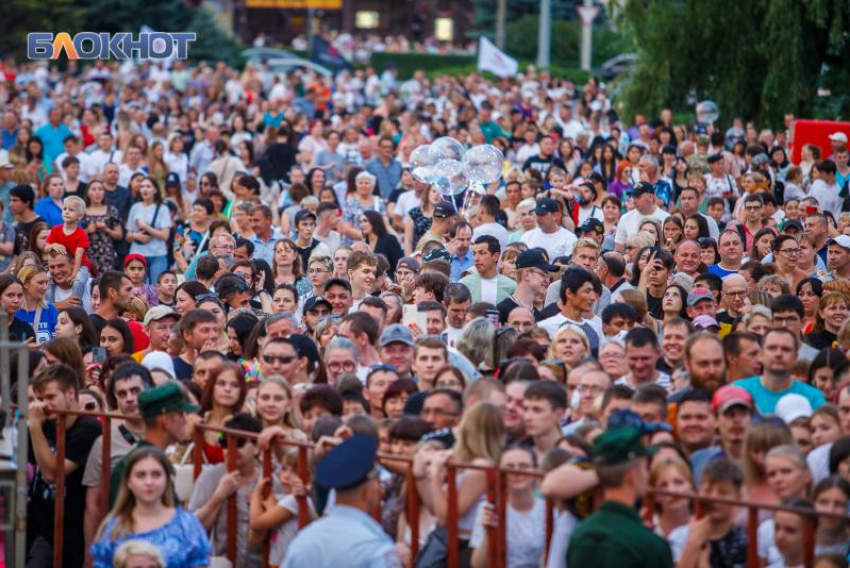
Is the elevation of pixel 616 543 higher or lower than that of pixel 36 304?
higher

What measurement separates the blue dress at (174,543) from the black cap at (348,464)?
0.81 m

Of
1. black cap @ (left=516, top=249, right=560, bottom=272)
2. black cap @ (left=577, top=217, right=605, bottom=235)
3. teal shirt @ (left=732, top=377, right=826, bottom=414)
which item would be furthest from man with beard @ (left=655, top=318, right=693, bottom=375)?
black cap @ (left=577, top=217, right=605, bottom=235)

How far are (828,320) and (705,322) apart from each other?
855mm

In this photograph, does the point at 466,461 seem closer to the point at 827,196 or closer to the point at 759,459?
the point at 759,459

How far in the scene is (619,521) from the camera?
6.37 metres

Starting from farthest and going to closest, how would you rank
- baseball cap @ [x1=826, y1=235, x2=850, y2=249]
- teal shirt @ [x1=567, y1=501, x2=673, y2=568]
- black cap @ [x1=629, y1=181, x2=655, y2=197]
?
black cap @ [x1=629, y1=181, x2=655, y2=197]
baseball cap @ [x1=826, y1=235, x2=850, y2=249]
teal shirt @ [x1=567, y1=501, x2=673, y2=568]

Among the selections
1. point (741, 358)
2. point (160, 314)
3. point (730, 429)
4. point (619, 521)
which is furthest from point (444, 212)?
point (619, 521)

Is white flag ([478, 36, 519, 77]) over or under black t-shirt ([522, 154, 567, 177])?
over

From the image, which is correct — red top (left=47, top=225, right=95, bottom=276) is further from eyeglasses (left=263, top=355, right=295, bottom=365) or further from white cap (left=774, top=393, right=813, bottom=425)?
white cap (left=774, top=393, right=813, bottom=425)

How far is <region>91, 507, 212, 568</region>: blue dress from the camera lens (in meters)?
7.43

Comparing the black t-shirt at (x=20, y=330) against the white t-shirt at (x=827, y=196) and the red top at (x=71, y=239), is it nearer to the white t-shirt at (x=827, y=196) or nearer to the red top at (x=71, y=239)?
the red top at (x=71, y=239)

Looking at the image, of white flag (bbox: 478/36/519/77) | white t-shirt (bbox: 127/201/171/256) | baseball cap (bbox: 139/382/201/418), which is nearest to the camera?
baseball cap (bbox: 139/382/201/418)

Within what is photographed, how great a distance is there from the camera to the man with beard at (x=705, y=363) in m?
9.11

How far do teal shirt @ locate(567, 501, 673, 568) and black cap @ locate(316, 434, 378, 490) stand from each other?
3.15 ft
